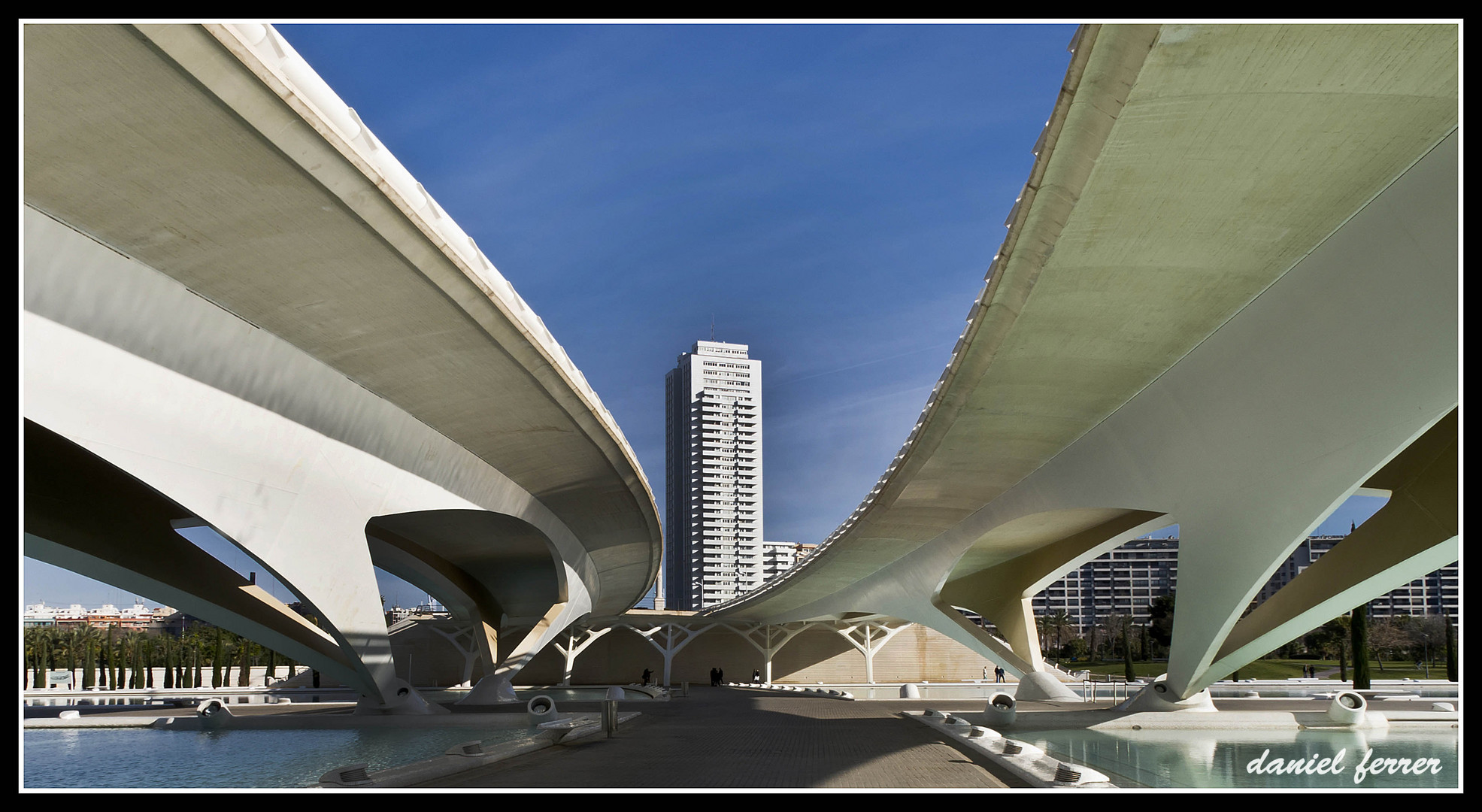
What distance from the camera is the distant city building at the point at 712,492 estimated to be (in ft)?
555

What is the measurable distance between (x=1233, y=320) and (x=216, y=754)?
15282 mm

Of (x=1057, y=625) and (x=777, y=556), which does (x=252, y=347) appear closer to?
(x=1057, y=625)

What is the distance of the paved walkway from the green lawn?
148 feet

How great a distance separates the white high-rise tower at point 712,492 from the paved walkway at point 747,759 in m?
149

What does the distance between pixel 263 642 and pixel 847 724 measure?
11.4 m

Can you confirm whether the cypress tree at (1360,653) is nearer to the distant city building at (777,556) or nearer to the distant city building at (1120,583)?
the distant city building at (1120,583)

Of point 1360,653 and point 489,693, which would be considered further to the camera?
point 1360,653

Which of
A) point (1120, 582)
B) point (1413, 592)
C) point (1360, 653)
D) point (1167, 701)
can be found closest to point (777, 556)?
point (1120, 582)

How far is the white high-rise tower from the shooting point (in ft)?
555

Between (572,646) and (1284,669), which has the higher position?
(572,646)

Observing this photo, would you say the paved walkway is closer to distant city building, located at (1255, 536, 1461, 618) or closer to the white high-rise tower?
distant city building, located at (1255, 536, 1461, 618)

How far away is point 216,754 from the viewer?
14.4 meters

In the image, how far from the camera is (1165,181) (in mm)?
9562

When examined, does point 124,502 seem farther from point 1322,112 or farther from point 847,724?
point 1322,112
